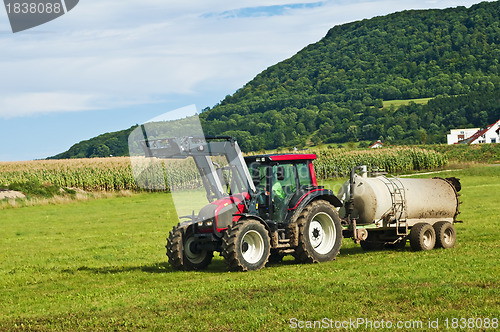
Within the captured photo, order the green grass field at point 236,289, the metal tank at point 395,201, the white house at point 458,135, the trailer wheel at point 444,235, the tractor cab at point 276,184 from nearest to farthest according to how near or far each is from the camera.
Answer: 1. the green grass field at point 236,289
2. the tractor cab at point 276,184
3. the metal tank at point 395,201
4. the trailer wheel at point 444,235
5. the white house at point 458,135

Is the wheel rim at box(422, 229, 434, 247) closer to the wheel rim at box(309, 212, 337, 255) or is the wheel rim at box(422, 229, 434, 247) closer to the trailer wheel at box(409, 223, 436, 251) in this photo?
the trailer wheel at box(409, 223, 436, 251)

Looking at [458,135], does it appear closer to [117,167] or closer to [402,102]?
[402,102]

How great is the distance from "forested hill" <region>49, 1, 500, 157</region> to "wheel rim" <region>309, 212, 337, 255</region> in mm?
91995

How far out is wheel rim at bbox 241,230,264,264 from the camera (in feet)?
48.0

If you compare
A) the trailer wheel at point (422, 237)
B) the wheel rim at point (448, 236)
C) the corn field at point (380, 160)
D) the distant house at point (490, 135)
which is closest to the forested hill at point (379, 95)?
the distant house at point (490, 135)

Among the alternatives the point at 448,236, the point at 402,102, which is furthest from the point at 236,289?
the point at 402,102

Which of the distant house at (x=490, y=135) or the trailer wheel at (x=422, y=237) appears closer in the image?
the trailer wheel at (x=422, y=237)

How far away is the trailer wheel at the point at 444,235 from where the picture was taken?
17684mm

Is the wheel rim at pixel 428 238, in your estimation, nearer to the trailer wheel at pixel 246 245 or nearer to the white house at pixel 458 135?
the trailer wheel at pixel 246 245

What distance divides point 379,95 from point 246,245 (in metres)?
172

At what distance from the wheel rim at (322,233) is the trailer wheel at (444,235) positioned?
3510 millimetres

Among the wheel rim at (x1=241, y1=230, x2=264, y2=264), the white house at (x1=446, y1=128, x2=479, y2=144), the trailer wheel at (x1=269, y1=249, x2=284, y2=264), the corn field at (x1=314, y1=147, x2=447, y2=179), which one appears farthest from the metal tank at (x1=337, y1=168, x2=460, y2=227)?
the white house at (x1=446, y1=128, x2=479, y2=144)

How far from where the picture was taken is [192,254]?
1569 centimetres

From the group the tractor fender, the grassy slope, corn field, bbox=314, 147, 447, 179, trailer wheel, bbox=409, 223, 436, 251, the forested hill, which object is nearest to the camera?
the tractor fender
